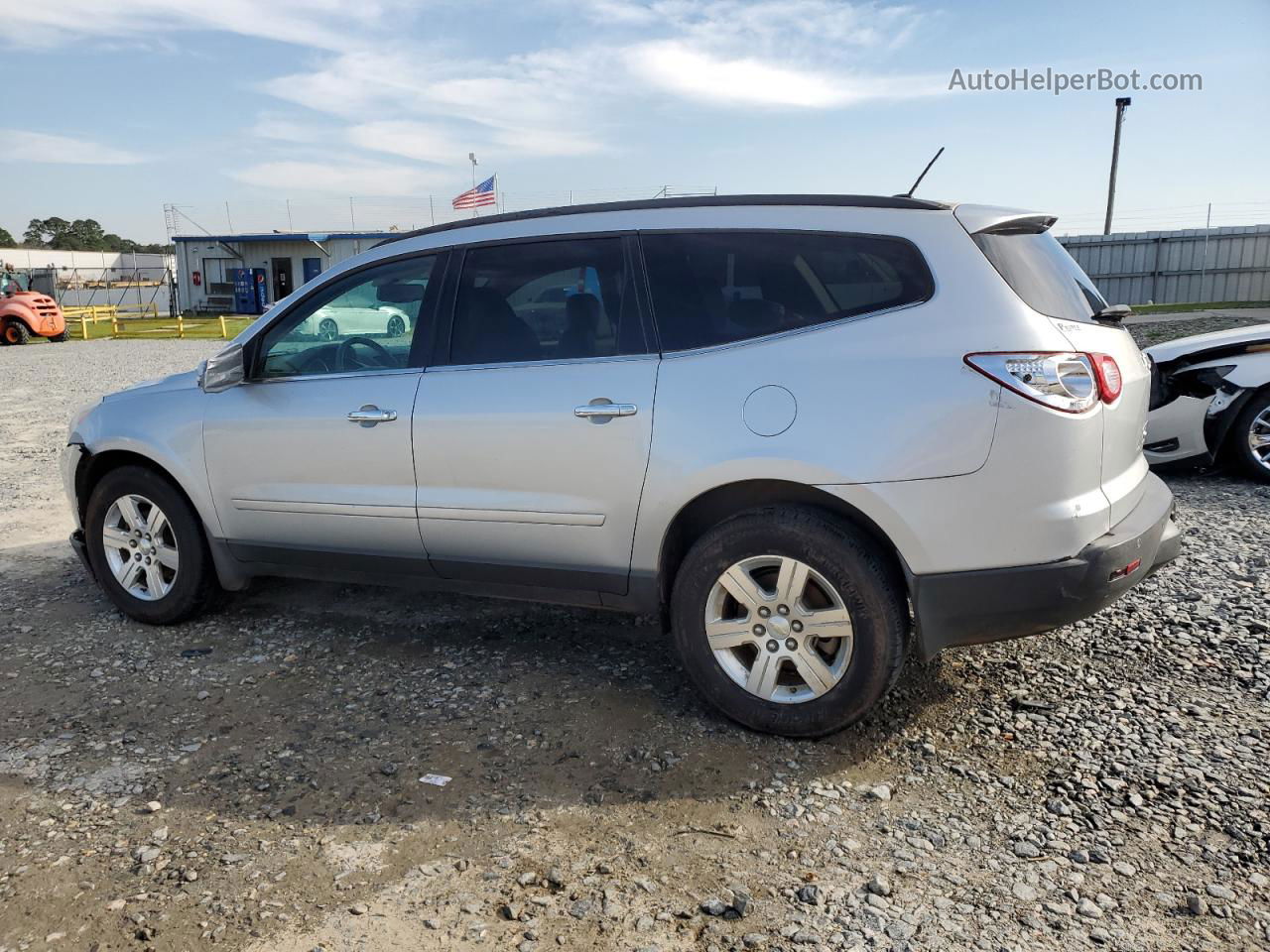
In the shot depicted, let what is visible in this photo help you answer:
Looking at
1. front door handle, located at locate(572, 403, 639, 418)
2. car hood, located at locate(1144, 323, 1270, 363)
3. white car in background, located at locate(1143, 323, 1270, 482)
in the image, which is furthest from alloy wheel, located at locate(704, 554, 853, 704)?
car hood, located at locate(1144, 323, 1270, 363)

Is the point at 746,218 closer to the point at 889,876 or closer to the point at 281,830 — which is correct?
the point at 889,876

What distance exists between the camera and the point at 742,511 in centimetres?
358

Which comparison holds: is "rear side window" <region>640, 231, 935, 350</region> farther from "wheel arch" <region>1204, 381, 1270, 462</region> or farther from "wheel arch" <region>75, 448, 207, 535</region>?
"wheel arch" <region>1204, 381, 1270, 462</region>

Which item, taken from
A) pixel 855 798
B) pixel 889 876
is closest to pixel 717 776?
pixel 855 798

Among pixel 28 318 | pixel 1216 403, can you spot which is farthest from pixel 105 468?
pixel 28 318

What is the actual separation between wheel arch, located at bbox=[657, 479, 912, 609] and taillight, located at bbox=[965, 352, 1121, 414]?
613mm

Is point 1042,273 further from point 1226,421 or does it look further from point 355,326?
point 1226,421

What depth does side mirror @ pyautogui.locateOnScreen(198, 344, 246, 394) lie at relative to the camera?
15.0 feet

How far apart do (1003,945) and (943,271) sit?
2006 millimetres

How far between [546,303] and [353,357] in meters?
0.99

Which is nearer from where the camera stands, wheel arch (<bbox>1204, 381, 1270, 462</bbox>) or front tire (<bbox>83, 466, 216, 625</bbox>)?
front tire (<bbox>83, 466, 216, 625</bbox>)

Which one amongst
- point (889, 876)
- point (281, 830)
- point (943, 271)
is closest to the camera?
point (889, 876)

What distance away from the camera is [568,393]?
3.77 m

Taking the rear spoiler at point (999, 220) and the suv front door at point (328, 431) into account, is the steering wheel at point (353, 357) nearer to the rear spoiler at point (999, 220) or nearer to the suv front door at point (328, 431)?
the suv front door at point (328, 431)
